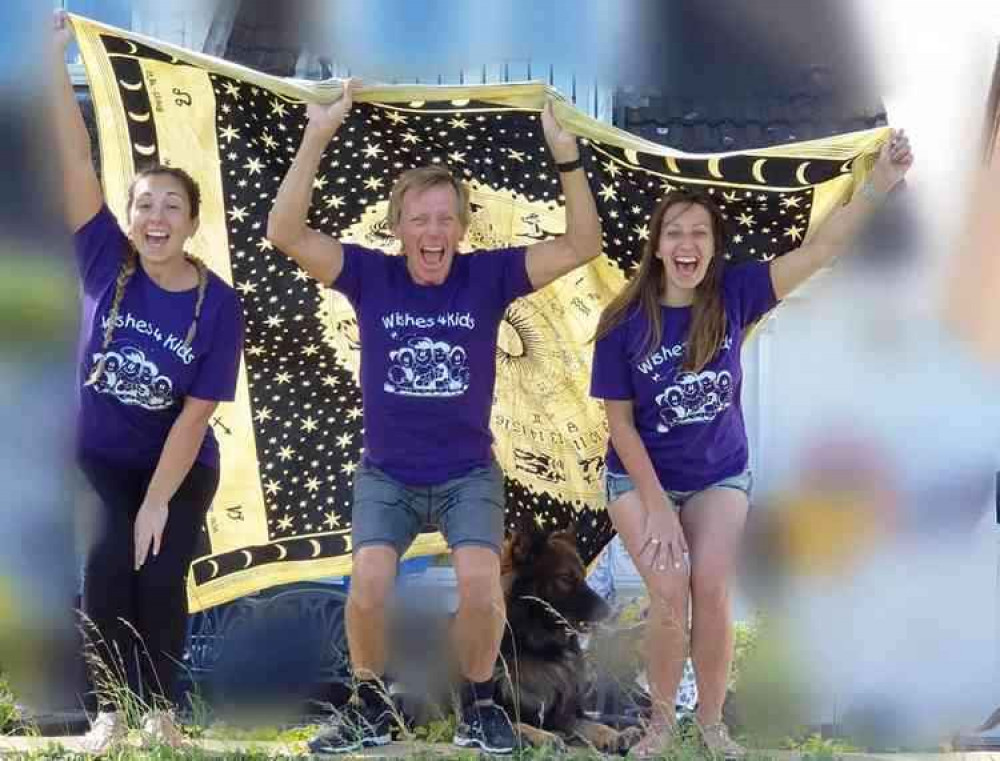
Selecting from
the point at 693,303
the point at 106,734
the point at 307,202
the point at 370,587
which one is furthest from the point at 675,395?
the point at 106,734

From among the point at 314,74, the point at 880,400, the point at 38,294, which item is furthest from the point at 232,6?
the point at 880,400

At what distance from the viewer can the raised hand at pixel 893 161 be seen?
469 cm

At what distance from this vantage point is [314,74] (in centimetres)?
833

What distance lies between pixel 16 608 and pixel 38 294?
1.36m

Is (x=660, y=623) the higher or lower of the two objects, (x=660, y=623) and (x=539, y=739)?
the higher

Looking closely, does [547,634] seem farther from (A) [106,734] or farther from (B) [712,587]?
(A) [106,734]

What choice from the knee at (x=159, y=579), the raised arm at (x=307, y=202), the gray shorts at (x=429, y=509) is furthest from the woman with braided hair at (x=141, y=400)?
the gray shorts at (x=429, y=509)

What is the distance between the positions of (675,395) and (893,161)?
99cm

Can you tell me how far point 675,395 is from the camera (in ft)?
15.4

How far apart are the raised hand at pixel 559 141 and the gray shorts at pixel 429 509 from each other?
0.98 m

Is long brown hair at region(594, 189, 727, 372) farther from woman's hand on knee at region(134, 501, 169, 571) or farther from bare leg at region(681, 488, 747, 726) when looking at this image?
woman's hand on knee at region(134, 501, 169, 571)

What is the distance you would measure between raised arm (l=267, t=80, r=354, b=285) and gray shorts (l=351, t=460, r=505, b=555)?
0.67 meters

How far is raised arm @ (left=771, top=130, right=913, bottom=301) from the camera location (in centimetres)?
470

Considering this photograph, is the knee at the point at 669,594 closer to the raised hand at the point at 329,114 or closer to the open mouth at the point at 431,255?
the open mouth at the point at 431,255
